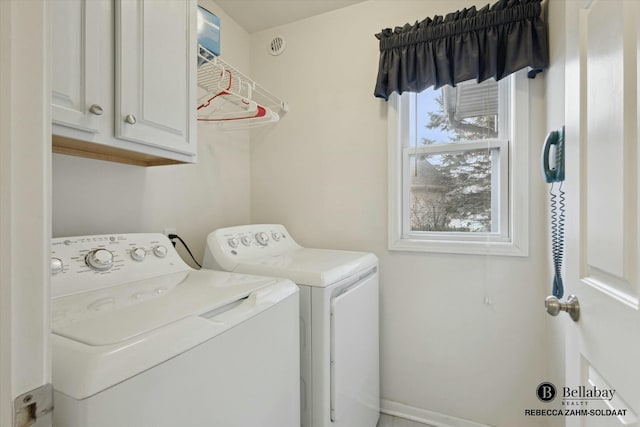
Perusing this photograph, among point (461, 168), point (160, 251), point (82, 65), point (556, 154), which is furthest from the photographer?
point (461, 168)

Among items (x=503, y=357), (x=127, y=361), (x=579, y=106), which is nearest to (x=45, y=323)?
(x=127, y=361)

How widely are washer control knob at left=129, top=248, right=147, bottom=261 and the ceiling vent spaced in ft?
5.50

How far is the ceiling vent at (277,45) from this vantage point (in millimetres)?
2143

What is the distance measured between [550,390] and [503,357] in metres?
0.23

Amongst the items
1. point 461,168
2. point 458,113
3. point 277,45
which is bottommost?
point 461,168

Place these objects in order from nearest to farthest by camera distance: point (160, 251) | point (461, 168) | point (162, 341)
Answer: point (162, 341) → point (160, 251) → point (461, 168)

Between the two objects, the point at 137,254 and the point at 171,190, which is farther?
the point at 171,190

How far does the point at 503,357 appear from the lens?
163 centimetres

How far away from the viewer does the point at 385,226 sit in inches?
73.4

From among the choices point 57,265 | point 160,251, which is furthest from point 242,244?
point 57,265

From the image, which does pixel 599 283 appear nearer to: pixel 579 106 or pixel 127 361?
pixel 579 106

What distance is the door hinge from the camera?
357 mm

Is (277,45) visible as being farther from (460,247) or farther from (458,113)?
(460,247)

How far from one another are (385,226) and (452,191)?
0.45m
